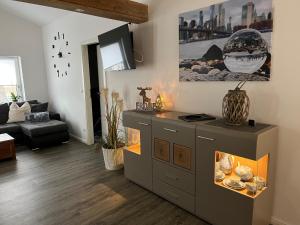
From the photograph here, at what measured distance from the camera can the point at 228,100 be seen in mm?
1999

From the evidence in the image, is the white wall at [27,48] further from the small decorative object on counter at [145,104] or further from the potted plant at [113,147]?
the small decorative object on counter at [145,104]

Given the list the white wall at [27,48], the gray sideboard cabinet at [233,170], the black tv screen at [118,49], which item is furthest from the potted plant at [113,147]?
the white wall at [27,48]

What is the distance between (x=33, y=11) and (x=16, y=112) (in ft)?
7.34

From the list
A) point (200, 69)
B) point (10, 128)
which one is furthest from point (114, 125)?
point (10, 128)

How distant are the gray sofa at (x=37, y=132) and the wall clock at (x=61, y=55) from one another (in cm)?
121

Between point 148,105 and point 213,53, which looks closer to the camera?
point 213,53

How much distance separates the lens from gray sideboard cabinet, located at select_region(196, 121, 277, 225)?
1.78 metres

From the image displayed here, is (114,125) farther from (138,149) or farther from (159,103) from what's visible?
(159,103)

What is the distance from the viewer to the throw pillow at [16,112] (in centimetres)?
495

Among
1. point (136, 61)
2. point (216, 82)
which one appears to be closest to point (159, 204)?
point (216, 82)

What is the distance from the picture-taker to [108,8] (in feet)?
8.29

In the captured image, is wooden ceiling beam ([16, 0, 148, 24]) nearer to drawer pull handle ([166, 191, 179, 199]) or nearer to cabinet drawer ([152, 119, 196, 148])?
cabinet drawer ([152, 119, 196, 148])

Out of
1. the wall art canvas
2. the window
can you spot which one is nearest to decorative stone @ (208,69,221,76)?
the wall art canvas

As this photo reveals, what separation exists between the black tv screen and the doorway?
1.31 m
